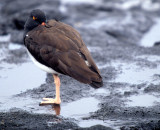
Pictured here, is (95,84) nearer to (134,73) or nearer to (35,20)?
(35,20)

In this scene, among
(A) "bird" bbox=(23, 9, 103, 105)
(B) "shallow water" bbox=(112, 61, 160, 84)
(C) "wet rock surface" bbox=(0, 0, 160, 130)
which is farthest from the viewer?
(B) "shallow water" bbox=(112, 61, 160, 84)

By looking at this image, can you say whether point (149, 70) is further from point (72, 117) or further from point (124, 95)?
point (72, 117)

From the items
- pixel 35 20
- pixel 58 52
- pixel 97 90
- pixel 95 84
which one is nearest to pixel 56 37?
pixel 58 52

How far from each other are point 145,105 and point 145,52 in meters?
3.33

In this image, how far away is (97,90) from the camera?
22.7 ft

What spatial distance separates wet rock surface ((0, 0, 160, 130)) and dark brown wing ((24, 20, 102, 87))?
0.60 m

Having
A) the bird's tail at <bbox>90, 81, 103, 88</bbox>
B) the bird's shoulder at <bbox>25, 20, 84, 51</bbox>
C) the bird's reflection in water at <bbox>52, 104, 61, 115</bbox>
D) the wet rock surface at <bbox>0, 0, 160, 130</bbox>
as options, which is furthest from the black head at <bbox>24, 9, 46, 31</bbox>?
the bird's tail at <bbox>90, 81, 103, 88</bbox>

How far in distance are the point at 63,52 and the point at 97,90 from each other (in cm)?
122

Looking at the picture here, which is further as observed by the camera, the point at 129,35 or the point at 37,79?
the point at 129,35

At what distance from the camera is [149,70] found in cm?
798

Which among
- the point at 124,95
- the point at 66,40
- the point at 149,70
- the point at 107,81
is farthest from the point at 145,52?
the point at 66,40

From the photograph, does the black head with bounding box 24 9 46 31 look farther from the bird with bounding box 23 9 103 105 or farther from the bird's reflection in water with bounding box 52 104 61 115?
the bird's reflection in water with bounding box 52 104 61 115

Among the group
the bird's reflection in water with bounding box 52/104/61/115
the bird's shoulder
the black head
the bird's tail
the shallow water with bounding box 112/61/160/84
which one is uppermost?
the black head

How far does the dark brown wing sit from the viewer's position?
5930mm
